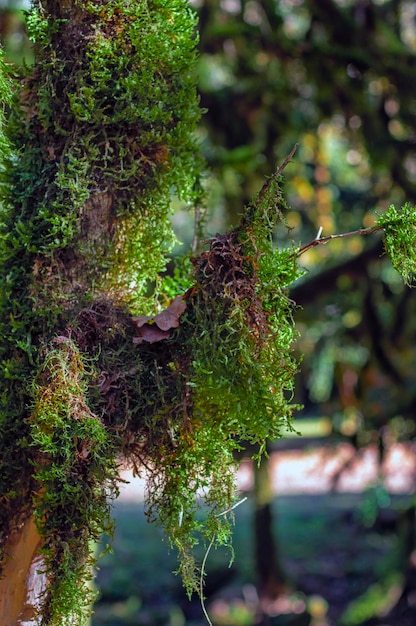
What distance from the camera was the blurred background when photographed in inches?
145

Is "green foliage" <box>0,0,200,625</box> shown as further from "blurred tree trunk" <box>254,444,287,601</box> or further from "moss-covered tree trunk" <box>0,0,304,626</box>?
"blurred tree trunk" <box>254,444,287,601</box>

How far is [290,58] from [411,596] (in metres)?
4.12

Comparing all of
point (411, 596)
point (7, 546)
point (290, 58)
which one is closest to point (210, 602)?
point (411, 596)

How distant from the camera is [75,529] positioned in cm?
96

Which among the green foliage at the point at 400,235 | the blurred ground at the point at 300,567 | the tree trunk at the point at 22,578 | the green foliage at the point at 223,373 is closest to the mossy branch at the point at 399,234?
the green foliage at the point at 400,235

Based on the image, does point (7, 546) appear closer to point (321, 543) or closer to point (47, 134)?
point (47, 134)

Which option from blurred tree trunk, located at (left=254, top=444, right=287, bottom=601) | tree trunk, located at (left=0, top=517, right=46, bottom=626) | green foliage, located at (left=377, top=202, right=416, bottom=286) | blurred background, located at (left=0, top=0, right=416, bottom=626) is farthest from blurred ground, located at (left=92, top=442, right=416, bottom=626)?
green foliage, located at (left=377, top=202, right=416, bottom=286)

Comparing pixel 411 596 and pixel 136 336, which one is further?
pixel 411 596

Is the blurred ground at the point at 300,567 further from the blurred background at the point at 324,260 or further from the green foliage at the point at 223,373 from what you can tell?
the green foliage at the point at 223,373

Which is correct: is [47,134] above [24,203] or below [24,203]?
above

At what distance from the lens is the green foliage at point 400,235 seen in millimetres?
938

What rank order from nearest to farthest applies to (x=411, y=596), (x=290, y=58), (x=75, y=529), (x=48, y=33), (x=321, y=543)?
1. (x=75, y=529)
2. (x=48, y=33)
3. (x=290, y=58)
4. (x=411, y=596)
5. (x=321, y=543)

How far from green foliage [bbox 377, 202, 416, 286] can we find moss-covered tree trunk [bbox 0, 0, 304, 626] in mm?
137

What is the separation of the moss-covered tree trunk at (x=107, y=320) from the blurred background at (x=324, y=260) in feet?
0.98
